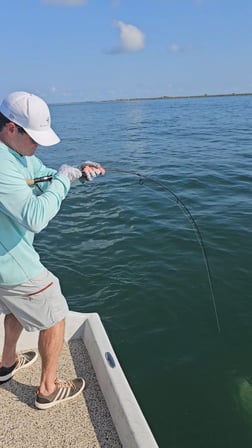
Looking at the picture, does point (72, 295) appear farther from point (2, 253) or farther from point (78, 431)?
point (2, 253)

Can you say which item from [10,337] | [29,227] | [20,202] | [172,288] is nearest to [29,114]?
[20,202]

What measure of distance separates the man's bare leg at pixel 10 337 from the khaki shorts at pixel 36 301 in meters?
0.33

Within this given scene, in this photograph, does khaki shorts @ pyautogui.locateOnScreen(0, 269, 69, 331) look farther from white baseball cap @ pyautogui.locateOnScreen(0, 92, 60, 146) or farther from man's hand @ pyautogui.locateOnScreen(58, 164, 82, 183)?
white baseball cap @ pyautogui.locateOnScreen(0, 92, 60, 146)

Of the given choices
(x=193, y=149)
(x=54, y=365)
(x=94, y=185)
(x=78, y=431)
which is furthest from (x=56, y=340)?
(x=193, y=149)

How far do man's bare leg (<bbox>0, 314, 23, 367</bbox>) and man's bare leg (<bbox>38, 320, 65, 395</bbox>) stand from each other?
324 mm

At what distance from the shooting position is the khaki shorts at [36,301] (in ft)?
9.07

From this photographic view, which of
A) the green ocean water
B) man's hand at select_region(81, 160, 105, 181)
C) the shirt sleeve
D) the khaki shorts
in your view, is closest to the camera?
the shirt sleeve

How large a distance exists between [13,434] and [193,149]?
1657 cm

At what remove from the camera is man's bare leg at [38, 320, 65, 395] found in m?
2.95

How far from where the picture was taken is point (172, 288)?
590cm

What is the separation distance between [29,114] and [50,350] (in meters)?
1.74

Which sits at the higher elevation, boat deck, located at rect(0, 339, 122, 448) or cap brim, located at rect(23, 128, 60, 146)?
cap brim, located at rect(23, 128, 60, 146)

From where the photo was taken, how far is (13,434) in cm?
295

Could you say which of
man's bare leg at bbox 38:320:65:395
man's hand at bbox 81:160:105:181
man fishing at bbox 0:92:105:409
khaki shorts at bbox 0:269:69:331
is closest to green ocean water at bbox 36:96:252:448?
man's bare leg at bbox 38:320:65:395
